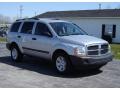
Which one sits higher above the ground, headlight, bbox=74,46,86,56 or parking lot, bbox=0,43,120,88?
headlight, bbox=74,46,86,56

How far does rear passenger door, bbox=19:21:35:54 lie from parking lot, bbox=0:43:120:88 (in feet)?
2.45

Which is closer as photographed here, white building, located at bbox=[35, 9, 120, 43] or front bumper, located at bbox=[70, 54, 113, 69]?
front bumper, located at bbox=[70, 54, 113, 69]

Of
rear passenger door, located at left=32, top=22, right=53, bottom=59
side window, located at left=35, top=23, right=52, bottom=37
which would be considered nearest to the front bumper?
rear passenger door, located at left=32, top=22, right=53, bottom=59

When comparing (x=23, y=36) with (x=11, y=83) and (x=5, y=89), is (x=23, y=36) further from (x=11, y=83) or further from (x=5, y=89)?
(x=5, y=89)

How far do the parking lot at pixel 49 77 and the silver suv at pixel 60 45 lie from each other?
0.37 meters

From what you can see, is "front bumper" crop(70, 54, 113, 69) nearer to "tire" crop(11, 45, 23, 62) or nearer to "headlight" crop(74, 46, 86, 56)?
"headlight" crop(74, 46, 86, 56)

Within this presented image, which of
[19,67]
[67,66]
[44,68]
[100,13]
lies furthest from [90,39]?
[100,13]

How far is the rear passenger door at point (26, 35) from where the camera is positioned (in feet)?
38.7

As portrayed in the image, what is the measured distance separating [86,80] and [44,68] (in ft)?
8.69

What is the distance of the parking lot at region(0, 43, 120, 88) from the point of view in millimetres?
8539

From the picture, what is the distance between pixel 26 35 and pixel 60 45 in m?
2.37

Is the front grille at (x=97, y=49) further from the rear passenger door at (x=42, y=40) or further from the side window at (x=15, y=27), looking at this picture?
the side window at (x=15, y=27)

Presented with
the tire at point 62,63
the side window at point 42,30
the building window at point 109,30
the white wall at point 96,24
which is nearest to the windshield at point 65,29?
the side window at point 42,30

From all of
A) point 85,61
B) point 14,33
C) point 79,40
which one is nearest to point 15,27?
point 14,33
